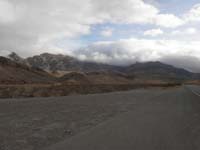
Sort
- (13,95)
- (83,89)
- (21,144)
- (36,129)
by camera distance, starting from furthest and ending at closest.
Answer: (83,89) < (13,95) < (36,129) < (21,144)

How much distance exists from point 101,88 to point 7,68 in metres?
76.8

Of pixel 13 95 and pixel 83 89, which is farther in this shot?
pixel 83 89

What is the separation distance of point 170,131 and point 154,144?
106 inches

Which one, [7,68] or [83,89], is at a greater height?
[7,68]

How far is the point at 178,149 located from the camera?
7.61m

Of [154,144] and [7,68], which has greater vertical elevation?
[7,68]

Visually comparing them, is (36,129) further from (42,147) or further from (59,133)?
(42,147)

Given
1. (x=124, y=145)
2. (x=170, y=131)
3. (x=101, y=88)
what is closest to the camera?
(x=124, y=145)

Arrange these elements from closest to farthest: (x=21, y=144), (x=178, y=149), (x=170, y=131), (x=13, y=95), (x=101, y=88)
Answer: (x=178, y=149) < (x=21, y=144) < (x=170, y=131) < (x=13, y=95) < (x=101, y=88)

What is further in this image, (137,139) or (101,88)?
(101,88)

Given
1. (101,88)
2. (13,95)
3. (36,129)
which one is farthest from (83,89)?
(36,129)

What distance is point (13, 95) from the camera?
47.4 metres

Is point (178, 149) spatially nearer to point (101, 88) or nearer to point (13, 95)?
point (13, 95)

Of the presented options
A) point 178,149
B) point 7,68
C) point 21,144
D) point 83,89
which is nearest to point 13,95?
point 83,89
